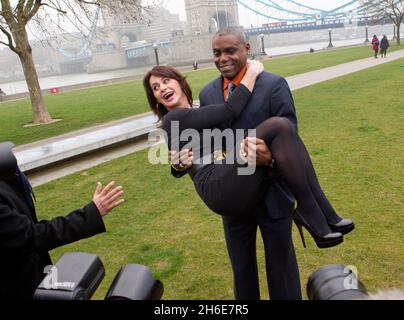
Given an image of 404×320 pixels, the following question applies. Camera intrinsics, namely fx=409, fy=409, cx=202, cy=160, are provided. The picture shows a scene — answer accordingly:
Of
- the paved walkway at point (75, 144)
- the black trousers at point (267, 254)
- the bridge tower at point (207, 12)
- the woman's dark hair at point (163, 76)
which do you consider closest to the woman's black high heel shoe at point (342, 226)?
the black trousers at point (267, 254)

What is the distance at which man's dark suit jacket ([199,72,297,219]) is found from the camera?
217 centimetres

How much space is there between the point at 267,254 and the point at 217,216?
235 centimetres

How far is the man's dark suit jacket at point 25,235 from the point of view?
71.4 inches

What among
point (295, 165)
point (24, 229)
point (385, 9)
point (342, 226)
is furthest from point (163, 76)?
point (385, 9)

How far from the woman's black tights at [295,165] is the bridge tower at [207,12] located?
3607 inches

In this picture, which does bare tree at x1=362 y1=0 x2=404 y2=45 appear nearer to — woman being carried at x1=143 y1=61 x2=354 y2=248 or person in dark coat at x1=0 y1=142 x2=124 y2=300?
woman being carried at x1=143 y1=61 x2=354 y2=248

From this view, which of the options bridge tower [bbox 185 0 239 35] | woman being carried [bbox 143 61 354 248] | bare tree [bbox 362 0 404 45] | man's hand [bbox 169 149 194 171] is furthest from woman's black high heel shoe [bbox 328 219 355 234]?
bridge tower [bbox 185 0 239 35]

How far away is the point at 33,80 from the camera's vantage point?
13.4 meters

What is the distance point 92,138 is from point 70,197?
333 cm

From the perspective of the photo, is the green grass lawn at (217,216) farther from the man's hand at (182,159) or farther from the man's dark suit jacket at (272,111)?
the man's hand at (182,159)

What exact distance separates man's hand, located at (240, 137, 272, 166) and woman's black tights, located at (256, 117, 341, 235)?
30mm
